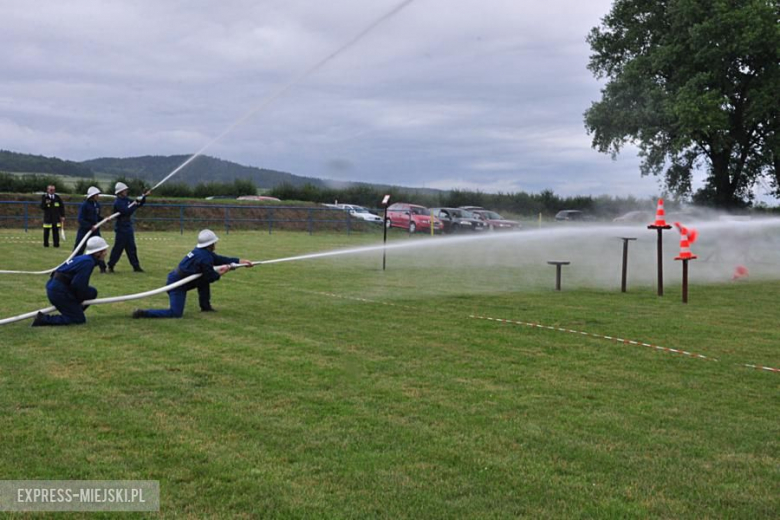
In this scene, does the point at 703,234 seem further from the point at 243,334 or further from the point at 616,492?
the point at 616,492

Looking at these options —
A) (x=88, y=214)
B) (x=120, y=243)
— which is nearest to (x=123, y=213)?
(x=120, y=243)

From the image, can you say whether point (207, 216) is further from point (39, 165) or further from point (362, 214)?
point (39, 165)

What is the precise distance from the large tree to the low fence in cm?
1566

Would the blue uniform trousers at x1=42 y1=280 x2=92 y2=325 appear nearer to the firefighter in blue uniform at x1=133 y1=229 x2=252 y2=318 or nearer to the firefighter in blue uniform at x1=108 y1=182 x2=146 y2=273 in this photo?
the firefighter in blue uniform at x1=133 y1=229 x2=252 y2=318

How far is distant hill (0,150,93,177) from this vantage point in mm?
53062

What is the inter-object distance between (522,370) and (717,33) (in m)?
33.7

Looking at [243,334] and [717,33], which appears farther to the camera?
[717,33]

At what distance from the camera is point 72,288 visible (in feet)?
34.4

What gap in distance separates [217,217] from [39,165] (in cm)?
2171

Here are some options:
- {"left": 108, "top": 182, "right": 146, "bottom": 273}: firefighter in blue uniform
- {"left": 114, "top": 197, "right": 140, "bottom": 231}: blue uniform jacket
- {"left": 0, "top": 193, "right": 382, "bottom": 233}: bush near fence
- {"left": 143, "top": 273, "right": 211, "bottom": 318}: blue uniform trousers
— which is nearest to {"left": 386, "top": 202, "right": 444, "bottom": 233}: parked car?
{"left": 0, "top": 193, "right": 382, "bottom": 233}: bush near fence

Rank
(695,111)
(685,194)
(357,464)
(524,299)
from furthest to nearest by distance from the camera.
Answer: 1. (685,194)
2. (695,111)
3. (524,299)
4. (357,464)

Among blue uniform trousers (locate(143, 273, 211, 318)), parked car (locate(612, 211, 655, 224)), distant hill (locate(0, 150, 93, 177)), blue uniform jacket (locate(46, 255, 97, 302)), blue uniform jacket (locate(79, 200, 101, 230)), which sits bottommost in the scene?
blue uniform trousers (locate(143, 273, 211, 318))

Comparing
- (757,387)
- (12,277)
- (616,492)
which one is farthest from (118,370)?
(12,277)

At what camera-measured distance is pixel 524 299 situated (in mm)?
14906
